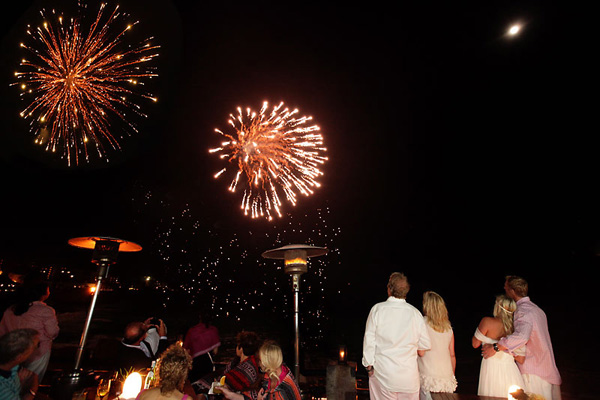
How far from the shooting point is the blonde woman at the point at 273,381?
2.91 meters

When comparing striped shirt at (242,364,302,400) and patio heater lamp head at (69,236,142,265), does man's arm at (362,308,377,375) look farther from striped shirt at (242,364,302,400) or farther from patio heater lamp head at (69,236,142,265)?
patio heater lamp head at (69,236,142,265)

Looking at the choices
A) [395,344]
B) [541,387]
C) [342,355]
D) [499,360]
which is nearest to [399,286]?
[395,344]

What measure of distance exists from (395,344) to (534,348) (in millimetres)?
1701

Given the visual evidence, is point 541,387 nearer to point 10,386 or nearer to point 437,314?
point 437,314

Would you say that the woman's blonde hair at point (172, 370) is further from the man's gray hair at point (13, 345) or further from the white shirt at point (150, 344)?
the white shirt at point (150, 344)

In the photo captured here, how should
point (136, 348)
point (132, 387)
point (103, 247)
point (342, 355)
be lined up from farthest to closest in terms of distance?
point (342, 355) < point (103, 247) < point (136, 348) < point (132, 387)

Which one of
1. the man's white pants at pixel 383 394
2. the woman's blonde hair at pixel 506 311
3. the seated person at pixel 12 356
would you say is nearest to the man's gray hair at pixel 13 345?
the seated person at pixel 12 356

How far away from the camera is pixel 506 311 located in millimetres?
3688

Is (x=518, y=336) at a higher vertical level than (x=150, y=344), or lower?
higher

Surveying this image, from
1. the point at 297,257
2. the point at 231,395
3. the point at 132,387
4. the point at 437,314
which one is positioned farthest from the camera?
the point at 297,257

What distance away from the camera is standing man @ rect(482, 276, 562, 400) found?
330 centimetres

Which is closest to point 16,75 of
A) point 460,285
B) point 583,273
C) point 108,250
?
point 108,250

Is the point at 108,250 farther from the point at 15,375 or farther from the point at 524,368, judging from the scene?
the point at 524,368

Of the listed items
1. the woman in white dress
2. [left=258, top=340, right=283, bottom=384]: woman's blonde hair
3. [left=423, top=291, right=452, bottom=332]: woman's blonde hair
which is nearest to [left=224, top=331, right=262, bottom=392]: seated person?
[left=258, top=340, right=283, bottom=384]: woman's blonde hair
